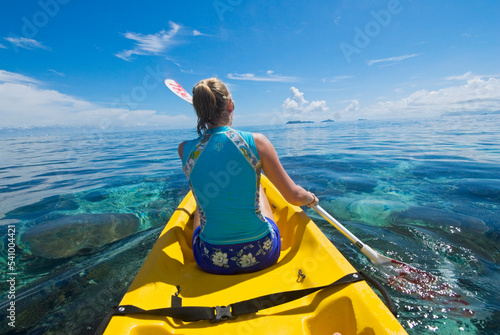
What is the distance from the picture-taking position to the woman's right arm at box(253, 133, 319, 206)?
6.23 ft

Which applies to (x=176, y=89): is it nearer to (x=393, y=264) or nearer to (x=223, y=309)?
(x=223, y=309)

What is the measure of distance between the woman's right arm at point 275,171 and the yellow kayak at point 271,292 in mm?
482

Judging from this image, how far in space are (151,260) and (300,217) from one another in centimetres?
164

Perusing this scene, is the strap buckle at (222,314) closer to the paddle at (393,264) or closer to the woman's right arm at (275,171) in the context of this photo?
the woman's right arm at (275,171)

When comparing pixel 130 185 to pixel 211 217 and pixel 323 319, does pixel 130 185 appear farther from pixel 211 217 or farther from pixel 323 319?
pixel 323 319

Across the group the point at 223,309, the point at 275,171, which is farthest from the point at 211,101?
the point at 223,309

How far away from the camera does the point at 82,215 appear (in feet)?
18.2

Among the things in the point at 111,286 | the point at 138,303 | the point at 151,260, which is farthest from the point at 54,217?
the point at 138,303

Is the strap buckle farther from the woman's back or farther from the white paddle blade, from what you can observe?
the white paddle blade

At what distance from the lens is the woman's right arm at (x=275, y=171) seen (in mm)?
1899

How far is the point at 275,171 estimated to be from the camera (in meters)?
1.98

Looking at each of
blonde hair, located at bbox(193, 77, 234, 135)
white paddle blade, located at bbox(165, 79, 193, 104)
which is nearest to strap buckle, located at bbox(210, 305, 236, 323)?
blonde hair, located at bbox(193, 77, 234, 135)

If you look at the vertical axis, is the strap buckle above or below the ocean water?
above

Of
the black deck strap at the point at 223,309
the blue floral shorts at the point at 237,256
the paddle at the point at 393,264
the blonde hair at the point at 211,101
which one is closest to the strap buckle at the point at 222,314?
the black deck strap at the point at 223,309
